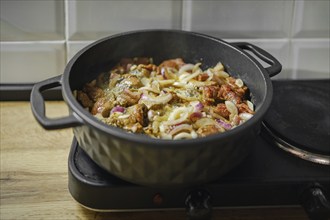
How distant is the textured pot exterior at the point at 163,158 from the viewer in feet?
2.44

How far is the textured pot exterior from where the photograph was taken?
2.44 feet

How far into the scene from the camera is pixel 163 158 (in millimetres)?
749

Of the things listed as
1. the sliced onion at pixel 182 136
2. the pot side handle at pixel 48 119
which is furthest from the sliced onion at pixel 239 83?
the pot side handle at pixel 48 119

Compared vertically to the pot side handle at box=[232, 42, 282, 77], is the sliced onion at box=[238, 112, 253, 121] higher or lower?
lower

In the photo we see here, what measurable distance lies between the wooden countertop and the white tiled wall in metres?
0.15

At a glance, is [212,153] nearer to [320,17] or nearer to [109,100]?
[109,100]

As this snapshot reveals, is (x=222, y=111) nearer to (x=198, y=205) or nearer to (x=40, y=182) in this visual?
(x=198, y=205)

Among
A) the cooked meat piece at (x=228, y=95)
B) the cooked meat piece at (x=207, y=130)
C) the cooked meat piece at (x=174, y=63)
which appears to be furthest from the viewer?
the cooked meat piece at (x=174, y=63)

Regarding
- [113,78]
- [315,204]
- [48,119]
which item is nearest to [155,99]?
[113,78]

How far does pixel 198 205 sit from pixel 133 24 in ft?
1.71

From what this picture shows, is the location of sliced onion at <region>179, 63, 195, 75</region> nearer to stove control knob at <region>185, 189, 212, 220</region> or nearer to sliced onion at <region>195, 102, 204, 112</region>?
sliced onion at <region>195, 102, 204, 112</region>

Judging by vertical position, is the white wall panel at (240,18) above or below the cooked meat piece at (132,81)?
above

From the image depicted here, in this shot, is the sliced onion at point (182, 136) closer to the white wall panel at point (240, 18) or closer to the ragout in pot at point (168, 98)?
the ragout in pot at point (168, 98)

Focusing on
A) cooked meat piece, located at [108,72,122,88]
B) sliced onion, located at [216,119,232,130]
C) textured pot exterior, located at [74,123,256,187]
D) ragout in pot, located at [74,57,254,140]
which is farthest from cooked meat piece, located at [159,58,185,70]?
textured pot exterior, located at [74,123,256,187]
